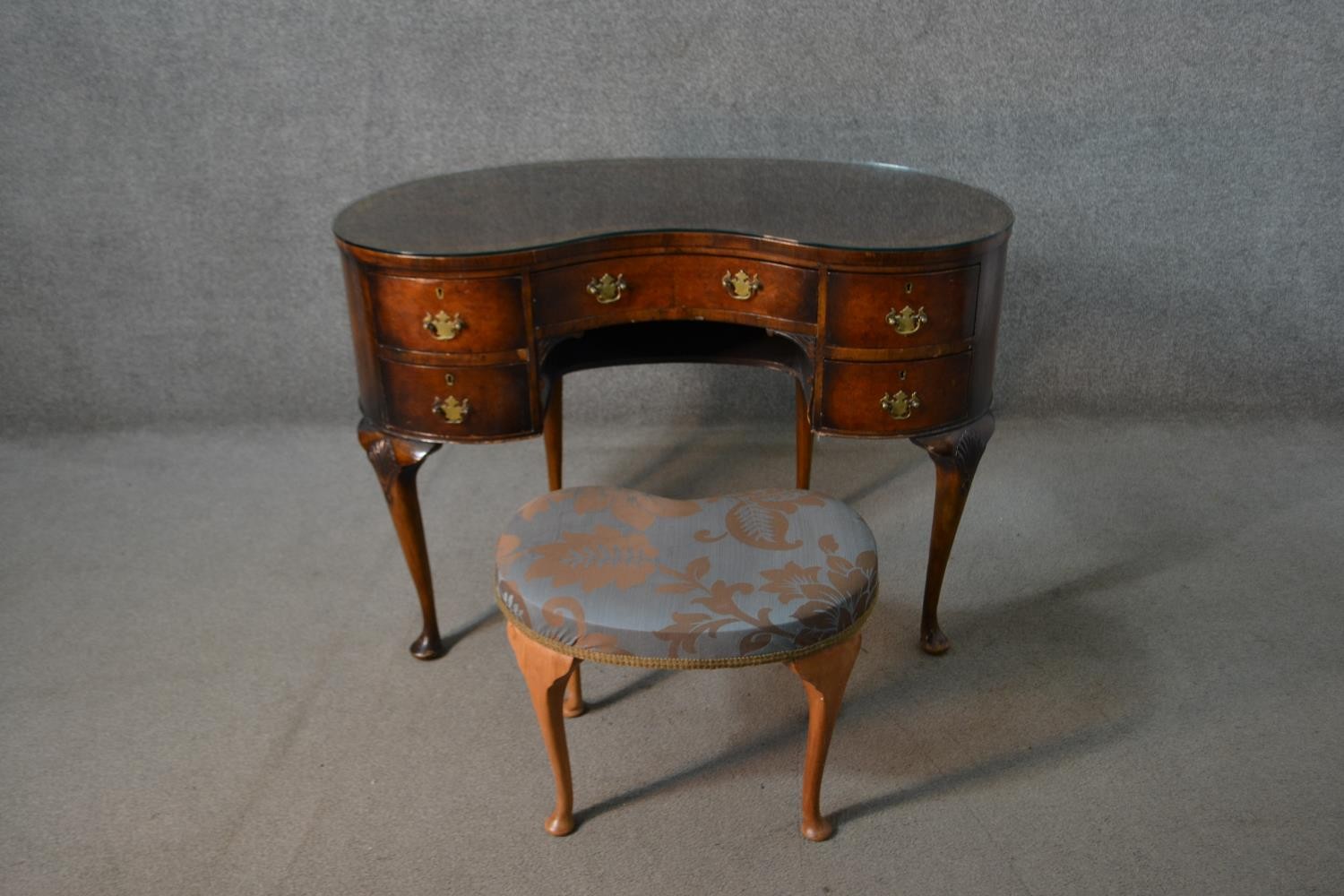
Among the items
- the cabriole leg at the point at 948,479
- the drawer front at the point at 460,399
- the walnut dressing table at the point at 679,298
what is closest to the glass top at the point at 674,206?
the walnut dressing table at the point at 679,298

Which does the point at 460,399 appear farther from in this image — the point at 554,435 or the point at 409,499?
the point at 554,435

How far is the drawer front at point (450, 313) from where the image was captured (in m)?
1.64

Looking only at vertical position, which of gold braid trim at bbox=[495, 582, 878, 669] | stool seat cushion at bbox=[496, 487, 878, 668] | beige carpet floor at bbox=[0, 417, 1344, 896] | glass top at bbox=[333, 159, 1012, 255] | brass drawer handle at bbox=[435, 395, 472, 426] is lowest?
beige carpet floor at bbox=[0, 417, 1344, 896]

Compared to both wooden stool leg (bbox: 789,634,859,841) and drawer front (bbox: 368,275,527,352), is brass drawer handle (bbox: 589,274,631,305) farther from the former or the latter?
wooden stool leg (bbox: 789,634,859,841)

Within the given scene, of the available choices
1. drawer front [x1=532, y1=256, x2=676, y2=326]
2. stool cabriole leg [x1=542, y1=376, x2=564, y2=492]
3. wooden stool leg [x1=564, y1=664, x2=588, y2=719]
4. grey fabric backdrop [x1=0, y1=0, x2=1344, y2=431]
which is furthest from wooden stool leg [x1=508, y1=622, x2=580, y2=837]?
grey fabric backdrop [x1=0, y1=0, x2=1344, y2=431]

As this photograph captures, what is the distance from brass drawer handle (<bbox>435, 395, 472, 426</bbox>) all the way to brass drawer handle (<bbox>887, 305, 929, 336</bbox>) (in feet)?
2.05

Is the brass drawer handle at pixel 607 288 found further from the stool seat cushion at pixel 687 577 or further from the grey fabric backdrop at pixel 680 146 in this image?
the grey fabric backdrop at pixel 680 146

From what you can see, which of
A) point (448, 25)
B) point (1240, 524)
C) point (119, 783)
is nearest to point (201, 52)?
point (448, 25)

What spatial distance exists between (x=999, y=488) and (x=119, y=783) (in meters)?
1.73

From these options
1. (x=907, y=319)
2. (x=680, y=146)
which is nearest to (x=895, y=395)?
(x=907, y=319)

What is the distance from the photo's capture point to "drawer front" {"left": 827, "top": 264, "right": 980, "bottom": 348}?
5.33 ft

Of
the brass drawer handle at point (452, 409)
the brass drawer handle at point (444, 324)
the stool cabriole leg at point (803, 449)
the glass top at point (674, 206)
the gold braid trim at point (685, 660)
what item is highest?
the glass top at point (674, 206)

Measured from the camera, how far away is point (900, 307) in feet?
5.37

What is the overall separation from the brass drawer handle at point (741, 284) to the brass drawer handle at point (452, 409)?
16.5 inches
